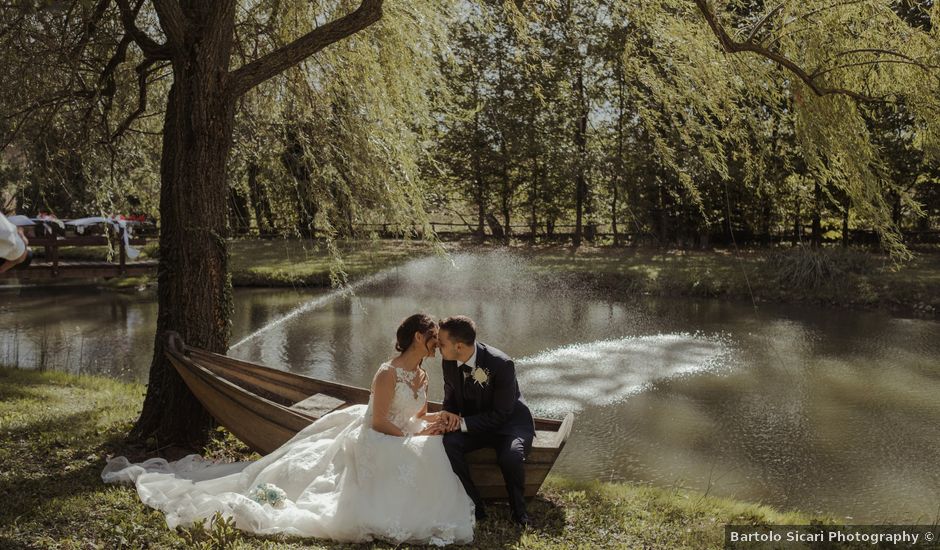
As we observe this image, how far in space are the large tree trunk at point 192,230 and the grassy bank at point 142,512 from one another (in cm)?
40

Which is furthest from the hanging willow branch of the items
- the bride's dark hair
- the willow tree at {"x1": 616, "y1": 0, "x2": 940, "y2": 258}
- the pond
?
the pond

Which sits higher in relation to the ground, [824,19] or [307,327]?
[824,19]

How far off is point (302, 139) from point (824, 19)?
168 inches

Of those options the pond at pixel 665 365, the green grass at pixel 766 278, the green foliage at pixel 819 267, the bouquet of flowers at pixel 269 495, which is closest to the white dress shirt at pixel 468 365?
the bouquet of flowers at pixel 269 495

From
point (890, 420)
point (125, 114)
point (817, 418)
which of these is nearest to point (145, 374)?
point (125, 114)

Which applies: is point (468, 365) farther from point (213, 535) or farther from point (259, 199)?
point (259, 199)

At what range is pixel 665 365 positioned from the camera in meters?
10.8

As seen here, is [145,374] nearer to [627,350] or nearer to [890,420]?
[627,350]

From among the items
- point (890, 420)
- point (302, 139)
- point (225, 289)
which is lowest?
point (890, 420)

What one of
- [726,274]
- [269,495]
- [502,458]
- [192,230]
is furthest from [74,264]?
[726,274]

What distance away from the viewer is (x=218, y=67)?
5230 mm

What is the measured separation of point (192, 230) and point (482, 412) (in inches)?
99.8

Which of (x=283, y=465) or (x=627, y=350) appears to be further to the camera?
(x=627, y=350)

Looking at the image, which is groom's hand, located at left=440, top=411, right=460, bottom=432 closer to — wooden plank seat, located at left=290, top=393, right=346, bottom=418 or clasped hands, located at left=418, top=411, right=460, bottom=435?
clasped hands, located at left=418, top=411, right=460, bottom=435
